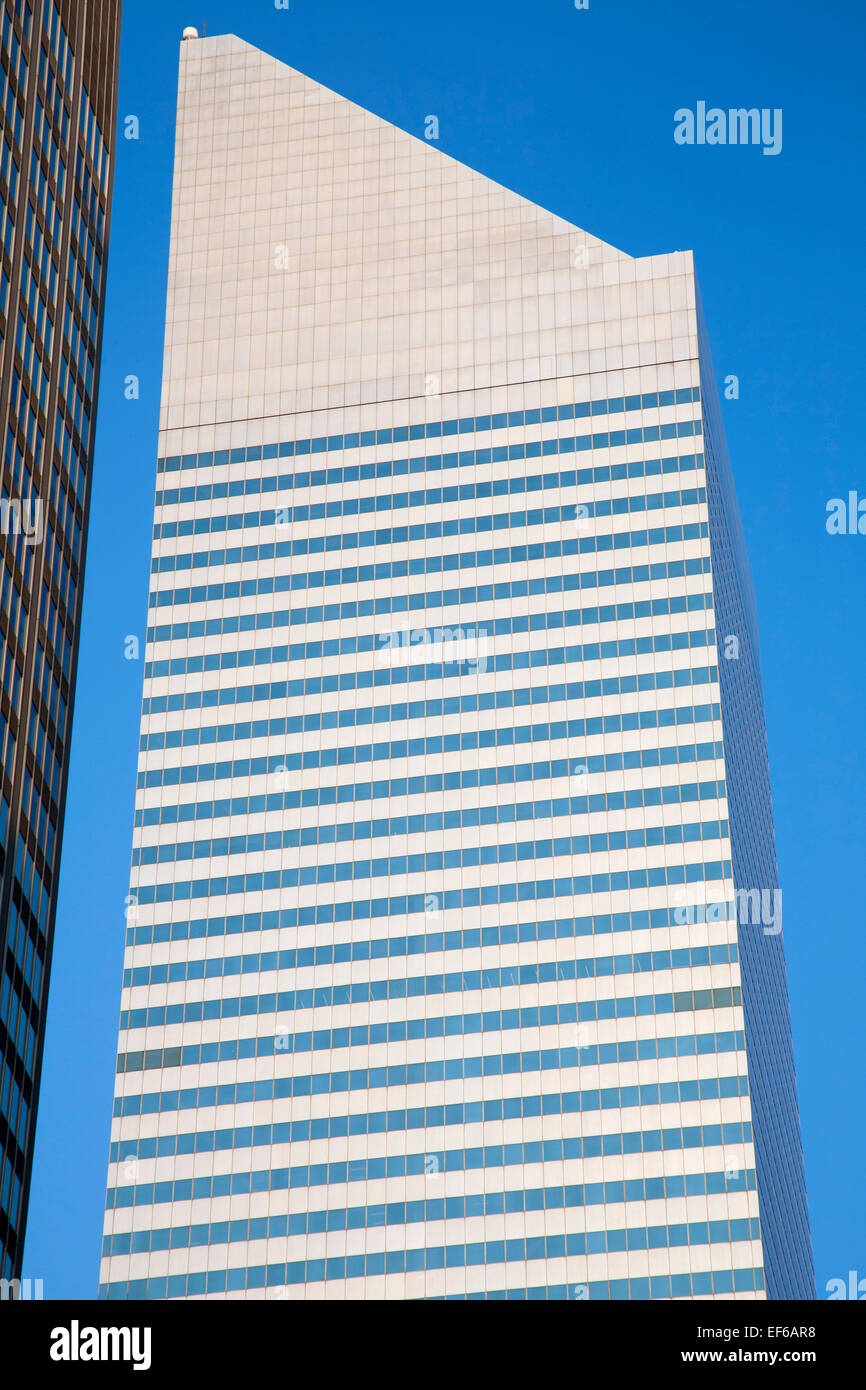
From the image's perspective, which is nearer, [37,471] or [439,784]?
[37,471]

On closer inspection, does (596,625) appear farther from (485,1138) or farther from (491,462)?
(485,1138)

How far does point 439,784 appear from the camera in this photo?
388 feet

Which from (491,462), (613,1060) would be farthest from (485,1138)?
(491,462)

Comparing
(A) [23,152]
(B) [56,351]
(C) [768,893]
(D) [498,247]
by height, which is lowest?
(C) [768,893]

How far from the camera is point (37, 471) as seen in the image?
330ft

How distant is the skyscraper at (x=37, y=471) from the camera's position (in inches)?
3642

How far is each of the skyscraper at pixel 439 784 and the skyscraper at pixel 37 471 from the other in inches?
631

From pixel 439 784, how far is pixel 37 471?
112ft

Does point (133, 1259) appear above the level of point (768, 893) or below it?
below

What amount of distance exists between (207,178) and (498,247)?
2873cm

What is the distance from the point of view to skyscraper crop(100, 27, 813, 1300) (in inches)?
4045

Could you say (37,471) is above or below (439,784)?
above

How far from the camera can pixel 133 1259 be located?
104250 mm

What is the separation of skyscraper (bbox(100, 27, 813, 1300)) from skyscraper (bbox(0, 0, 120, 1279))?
16.0 meters
